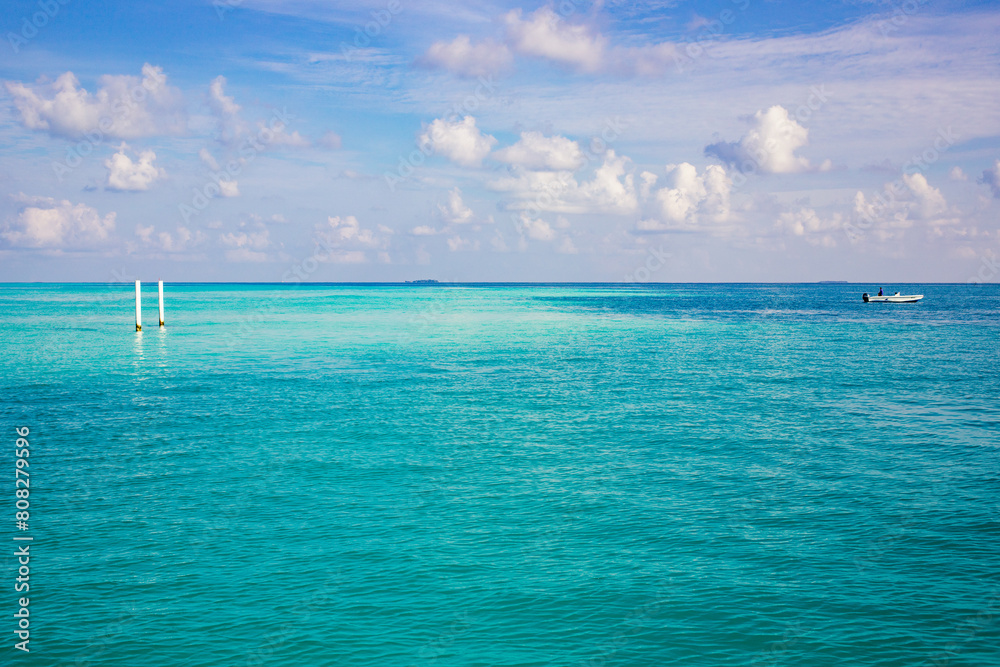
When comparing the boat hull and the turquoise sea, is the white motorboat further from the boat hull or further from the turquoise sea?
the turquoise sea

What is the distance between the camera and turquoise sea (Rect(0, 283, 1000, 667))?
10.1 metres

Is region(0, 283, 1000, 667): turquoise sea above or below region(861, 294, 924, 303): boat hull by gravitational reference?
below

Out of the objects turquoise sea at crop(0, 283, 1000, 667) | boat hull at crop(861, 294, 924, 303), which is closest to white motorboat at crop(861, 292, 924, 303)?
boat hull at crop(861, 294, 924, 303)

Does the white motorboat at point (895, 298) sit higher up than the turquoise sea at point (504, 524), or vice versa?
the white motorboat at point (895, 298)

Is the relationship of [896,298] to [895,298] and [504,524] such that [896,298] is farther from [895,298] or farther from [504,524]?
[504,524]

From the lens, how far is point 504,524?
14.3 metres

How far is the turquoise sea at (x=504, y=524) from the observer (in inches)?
398

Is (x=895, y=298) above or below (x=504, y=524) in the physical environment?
above

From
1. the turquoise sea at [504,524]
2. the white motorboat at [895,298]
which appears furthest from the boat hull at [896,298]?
the turquoise sea at [504,524]

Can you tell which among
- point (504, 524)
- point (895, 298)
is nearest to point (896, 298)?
point (895, 298)

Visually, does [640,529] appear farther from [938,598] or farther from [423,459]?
[423,459]

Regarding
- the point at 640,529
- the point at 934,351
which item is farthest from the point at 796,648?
the point at 934,351

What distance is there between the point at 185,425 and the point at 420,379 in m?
13.5

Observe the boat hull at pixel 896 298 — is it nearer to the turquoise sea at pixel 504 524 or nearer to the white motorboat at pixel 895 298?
the white motorboat at pixel 895 298
